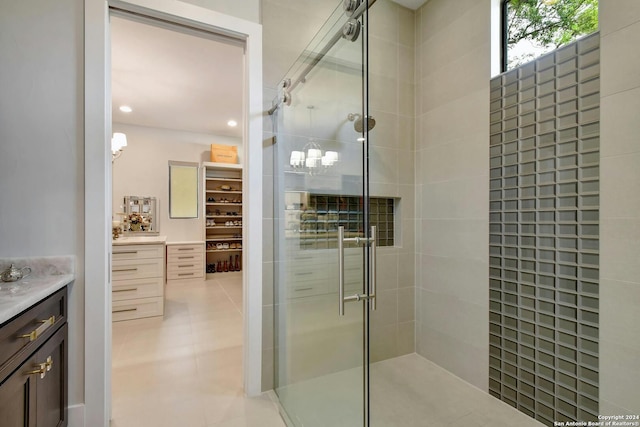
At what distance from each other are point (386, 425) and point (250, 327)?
40.5 inches

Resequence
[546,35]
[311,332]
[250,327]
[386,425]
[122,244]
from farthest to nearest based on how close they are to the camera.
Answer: [122,244]
[250,327]
[546,35]
[386,425]
[311,332]

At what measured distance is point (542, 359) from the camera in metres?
1.69

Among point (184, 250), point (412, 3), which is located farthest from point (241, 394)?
point (184, 250)

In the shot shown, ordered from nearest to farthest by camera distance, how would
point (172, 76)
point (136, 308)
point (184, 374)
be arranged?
point (184, 374), point (136, 308), point (172, 76)

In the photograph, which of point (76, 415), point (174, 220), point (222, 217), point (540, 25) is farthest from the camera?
point (222, 217)

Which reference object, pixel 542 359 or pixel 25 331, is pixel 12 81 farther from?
pixel 542 359

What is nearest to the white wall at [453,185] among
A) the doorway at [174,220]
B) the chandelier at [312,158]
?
the chandelier at [312,158]

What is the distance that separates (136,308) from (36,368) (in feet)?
7.72

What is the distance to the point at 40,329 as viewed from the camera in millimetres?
1204

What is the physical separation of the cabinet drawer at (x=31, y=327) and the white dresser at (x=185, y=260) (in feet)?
13.8

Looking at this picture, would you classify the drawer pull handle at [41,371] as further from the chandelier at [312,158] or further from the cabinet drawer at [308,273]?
the chandelier at [312,158]

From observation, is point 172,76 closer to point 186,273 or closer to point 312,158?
point 312,158
